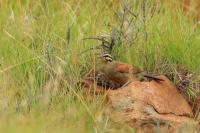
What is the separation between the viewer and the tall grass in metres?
3.58

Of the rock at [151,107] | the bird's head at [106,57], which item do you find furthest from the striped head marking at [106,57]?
the rock at [151,107]

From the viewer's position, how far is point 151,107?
12.7 ft

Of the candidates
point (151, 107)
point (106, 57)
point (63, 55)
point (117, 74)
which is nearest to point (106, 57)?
point (106, 57)

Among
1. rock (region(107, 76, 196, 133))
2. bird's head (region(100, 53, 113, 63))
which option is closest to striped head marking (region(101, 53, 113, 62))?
bird's head (region(100, 53, 113, 63))

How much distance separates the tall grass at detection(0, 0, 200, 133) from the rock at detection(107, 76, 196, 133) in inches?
3.0

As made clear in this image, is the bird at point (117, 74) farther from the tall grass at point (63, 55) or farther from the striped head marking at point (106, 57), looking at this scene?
the tall grass at point (63, 55)

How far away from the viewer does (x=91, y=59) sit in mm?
4254

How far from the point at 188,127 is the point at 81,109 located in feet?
1.99

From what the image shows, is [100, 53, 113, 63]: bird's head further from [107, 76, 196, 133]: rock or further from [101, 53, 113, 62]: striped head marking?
[107, 76, 196, 133]: rock

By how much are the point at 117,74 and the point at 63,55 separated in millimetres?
410

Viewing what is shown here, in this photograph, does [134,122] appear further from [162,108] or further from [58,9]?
[58,9]

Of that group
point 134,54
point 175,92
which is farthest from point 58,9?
point 175,92

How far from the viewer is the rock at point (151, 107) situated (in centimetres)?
378

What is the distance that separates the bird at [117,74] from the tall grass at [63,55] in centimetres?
14
